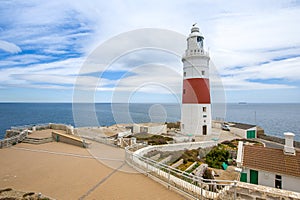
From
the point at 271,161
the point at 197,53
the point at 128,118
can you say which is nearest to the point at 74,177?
the point at 271,161

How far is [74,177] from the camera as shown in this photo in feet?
24.1

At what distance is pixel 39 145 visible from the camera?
1298cm

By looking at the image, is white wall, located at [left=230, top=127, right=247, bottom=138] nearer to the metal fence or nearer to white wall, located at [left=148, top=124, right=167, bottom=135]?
white wall, located at [left=148, top=124, right=167, bottom=135]

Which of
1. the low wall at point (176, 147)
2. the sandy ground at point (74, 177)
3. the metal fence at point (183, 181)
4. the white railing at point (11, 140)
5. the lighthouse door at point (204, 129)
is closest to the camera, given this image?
the metal fence at point (183, 181)

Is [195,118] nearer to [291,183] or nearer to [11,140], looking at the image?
[291,183]

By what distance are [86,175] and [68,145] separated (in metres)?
6.51

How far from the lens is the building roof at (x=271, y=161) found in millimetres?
8688

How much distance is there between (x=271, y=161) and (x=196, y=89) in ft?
37.8

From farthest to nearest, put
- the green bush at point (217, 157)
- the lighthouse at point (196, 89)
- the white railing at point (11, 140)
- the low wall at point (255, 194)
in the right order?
the lighthouse at point (196, 89)
the green bush at point (217, 157)
the white railing at point (11, 140)
the low wall at point (255, 194)

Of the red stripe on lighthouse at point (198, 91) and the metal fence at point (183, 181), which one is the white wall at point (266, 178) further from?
the red stripe on lighthouse at point (198, 91)

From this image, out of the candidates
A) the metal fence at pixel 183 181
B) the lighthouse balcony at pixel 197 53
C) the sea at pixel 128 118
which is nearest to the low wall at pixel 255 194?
the metal fence at pixel 183 181

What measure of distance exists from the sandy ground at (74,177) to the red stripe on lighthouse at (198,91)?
38.7ft

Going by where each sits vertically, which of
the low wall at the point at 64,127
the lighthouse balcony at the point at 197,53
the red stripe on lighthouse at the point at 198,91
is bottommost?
the low wall at the point at 64,127

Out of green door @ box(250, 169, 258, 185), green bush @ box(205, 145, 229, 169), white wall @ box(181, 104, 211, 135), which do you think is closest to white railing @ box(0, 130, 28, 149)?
green bush @ box(205, 145, 229, 169)
